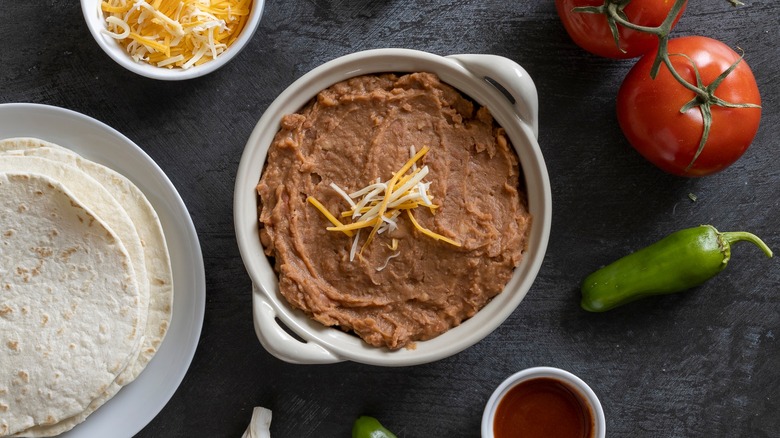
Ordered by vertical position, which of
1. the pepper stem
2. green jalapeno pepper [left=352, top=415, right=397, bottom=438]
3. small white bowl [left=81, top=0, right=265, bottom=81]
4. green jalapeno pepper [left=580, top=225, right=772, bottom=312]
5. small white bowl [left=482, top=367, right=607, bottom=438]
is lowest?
green jalapeno pepper [left=352, top=415, right=397, bottom=438]

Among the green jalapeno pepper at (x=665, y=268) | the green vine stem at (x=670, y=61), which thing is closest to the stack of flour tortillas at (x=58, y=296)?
the green jalapeno pepper at (x=665, y=268)

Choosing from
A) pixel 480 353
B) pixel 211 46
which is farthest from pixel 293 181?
pixel 480 353

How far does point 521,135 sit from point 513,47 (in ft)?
2.01

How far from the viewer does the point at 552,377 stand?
295 cm

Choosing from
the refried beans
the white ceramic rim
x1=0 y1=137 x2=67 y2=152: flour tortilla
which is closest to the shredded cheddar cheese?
the refried beans

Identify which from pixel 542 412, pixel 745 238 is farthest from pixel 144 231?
pixel 745 238

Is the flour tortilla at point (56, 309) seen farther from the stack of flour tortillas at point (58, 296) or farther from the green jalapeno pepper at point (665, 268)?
the green jalapeno pepper at point (665, 268)

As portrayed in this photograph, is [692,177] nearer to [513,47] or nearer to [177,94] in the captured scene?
[513,47]

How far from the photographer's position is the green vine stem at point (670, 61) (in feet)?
8.49

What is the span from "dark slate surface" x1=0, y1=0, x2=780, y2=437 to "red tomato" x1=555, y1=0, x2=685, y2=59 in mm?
224

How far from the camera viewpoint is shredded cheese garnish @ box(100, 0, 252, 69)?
285 cm

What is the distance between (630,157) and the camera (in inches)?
124

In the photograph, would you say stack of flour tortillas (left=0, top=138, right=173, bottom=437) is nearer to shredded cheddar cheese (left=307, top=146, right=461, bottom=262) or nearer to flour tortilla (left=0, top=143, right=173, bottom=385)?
flour tortilla (left=0, top=143, right=173, bottom=385)

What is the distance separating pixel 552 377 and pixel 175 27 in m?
2.07
